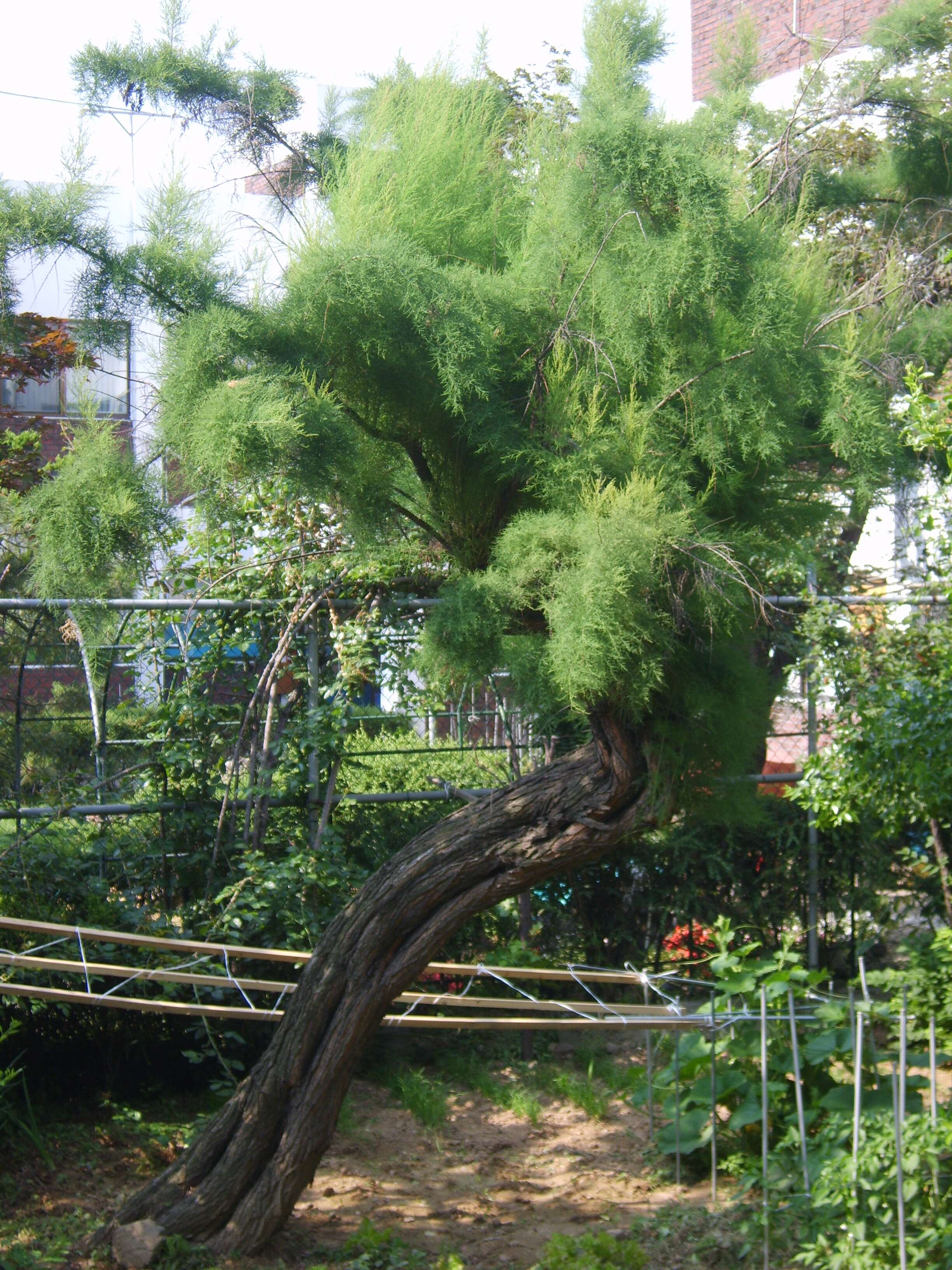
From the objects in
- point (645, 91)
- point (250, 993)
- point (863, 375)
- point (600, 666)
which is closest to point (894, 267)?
point (863, 375)

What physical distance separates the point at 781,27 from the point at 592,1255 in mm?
9349

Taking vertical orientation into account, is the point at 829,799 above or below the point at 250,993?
above

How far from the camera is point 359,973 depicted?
3.36m

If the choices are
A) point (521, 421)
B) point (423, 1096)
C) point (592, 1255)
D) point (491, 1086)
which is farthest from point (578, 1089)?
point (521, 421)

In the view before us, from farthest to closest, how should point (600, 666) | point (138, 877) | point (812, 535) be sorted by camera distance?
point (138, 877) < point (812, 535) < point (600, 666)

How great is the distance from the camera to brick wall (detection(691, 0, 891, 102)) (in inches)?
218

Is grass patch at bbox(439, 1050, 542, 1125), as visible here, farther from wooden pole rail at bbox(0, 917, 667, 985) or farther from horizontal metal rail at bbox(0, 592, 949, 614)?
horizontal metal rail at bbox(0, 592, 949, 614)

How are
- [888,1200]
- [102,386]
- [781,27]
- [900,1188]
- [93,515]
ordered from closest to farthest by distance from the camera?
[900,1188] → [888,1200] → [93,515] → [102,386] → [781,27]

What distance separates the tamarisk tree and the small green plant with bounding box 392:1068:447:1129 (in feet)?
3.51

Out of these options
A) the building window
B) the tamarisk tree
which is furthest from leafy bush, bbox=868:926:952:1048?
the building window

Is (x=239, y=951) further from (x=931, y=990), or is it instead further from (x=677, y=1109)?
(x=931, y=990)

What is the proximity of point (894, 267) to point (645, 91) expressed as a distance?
161cm

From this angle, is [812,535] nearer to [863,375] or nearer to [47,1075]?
[863,375]

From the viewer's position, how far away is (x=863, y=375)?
3.24 metres
